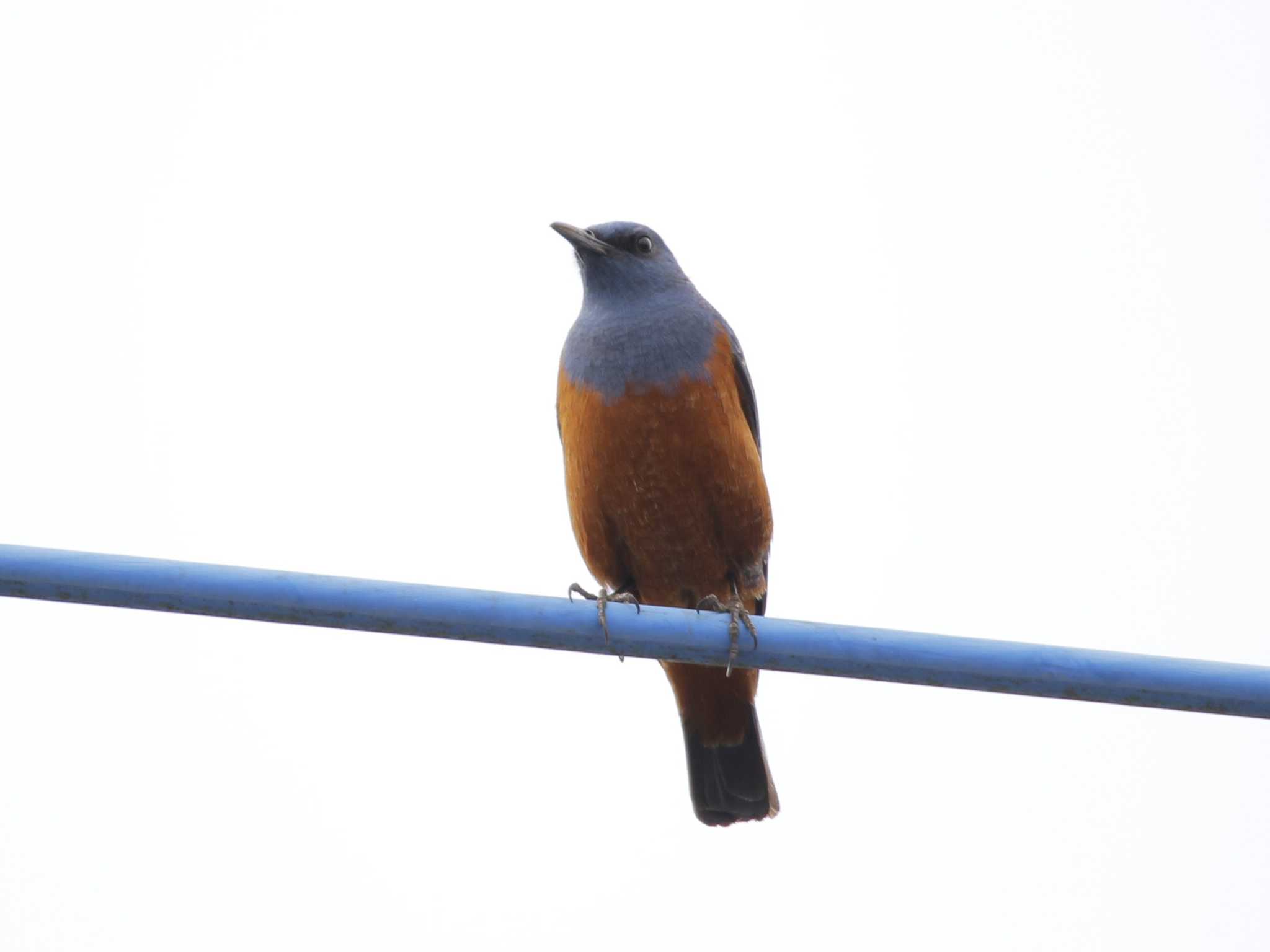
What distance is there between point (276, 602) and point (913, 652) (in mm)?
1553

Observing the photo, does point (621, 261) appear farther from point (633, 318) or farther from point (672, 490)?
point (672, 490)

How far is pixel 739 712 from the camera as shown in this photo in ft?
21.5

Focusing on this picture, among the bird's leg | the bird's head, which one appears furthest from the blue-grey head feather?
the bird's leg

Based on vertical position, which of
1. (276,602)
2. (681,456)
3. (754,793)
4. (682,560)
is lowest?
(754,793)

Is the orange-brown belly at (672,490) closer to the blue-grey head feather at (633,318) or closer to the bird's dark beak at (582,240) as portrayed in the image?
the blue-grey head feather at (633,318)

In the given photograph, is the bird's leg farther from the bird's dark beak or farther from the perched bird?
the bird's dark beak

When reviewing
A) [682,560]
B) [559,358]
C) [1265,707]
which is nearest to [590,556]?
[682,560]

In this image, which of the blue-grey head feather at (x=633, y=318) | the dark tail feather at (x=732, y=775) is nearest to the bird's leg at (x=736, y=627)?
the blue-grey head feather at (x=633, y=318)

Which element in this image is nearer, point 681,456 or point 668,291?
point 681,456

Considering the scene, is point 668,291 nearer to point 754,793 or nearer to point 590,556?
point 590,556

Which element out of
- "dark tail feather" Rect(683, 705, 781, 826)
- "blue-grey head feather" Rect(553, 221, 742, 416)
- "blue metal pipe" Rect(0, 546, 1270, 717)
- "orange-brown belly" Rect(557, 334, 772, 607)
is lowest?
"dark tail feather" Rect(683, 705, 781, 826)

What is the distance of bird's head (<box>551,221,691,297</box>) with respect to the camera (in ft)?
22.2

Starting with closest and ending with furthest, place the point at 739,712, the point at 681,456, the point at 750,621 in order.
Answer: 1. the point at 750,621
2. the point at 681,456
3. the point at 739,712

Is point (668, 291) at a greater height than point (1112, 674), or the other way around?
point (668, 291)
